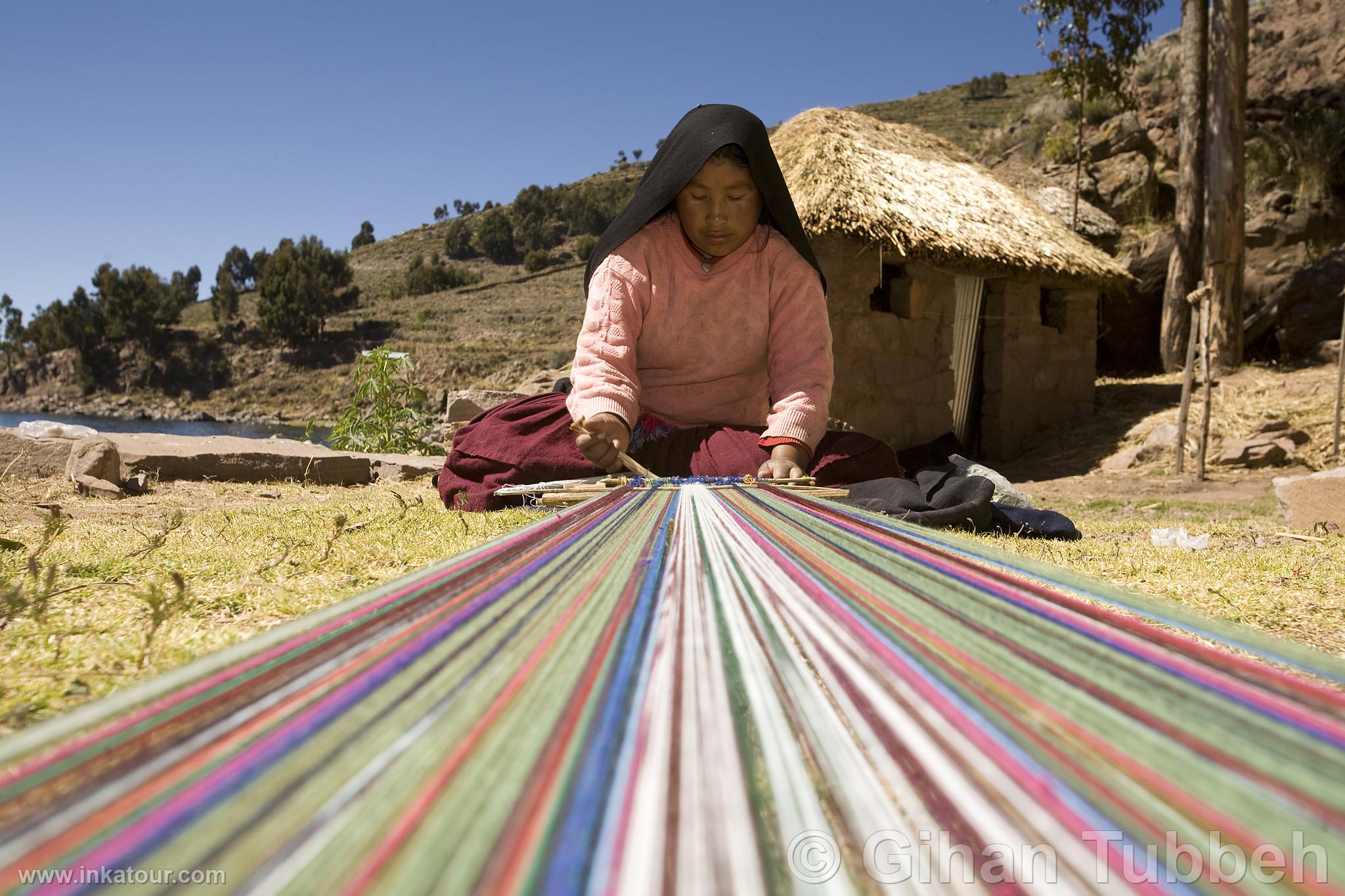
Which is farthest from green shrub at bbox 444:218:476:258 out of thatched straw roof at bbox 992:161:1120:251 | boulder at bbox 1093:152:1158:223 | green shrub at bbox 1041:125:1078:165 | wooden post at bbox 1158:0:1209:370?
wooden post at bbox 1158:0:1209:370

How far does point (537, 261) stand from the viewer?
45.0 metres

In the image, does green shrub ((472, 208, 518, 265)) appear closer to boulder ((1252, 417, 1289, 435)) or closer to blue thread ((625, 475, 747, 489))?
boulder ((1252, 417, 1289, 435))

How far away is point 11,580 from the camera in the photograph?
1.34 metres

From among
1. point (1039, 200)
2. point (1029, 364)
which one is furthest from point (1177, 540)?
point (1039, 200)

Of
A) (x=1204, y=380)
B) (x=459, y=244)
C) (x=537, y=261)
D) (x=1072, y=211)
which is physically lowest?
(x=1204, y=380)

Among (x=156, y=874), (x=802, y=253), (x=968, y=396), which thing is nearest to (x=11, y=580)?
(x=156, y=874)

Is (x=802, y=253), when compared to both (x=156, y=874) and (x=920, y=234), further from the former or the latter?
(x=920, y=234)

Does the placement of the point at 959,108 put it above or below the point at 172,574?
above

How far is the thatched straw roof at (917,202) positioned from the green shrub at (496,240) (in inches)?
1762

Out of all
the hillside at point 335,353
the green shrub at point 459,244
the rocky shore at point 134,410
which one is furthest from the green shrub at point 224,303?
the green shrub at point 459,244

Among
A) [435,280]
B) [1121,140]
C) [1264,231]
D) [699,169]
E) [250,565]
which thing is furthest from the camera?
[435,280]

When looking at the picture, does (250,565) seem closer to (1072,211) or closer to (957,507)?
(957,507)

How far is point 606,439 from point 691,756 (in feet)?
5.52

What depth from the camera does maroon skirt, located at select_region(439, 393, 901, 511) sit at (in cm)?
240
